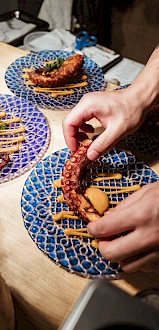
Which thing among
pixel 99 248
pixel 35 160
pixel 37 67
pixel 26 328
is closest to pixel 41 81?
pixel 37 67

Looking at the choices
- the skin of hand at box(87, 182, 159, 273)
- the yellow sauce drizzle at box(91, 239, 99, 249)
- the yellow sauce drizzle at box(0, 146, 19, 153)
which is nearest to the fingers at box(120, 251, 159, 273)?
the skin of hand at box(87, 182, 159, 273)

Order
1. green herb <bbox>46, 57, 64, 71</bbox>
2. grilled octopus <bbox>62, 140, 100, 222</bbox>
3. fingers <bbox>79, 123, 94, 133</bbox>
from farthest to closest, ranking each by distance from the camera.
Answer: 1. green herb <bbox>46, 57, 64, 71</bbox>
2. fingers <bbox>79, 123, 94, 133</bbox>
3. grilled octopus <bbox>62, 140, 100, 222</bbox>

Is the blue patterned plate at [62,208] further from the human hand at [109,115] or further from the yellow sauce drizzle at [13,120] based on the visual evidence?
the yellow sauce drizzle at [13,120]

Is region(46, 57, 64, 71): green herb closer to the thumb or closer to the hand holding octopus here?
the hand holding octopus

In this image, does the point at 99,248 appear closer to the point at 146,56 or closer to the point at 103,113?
the point at 103,113

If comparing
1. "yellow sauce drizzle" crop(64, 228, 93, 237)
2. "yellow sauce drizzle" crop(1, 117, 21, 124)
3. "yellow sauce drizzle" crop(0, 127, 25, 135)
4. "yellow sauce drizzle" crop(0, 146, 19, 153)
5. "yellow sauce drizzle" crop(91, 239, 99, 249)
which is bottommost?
"yellow sauce drizzle" crop(91, 239, 99, 249)

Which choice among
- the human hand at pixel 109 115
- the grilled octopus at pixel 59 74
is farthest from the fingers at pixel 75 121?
the grilled octopus at pixel 59 74

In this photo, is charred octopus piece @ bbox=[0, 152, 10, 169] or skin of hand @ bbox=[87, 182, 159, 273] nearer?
skin of hand @ bbox=[87, 182, 159, 273]
